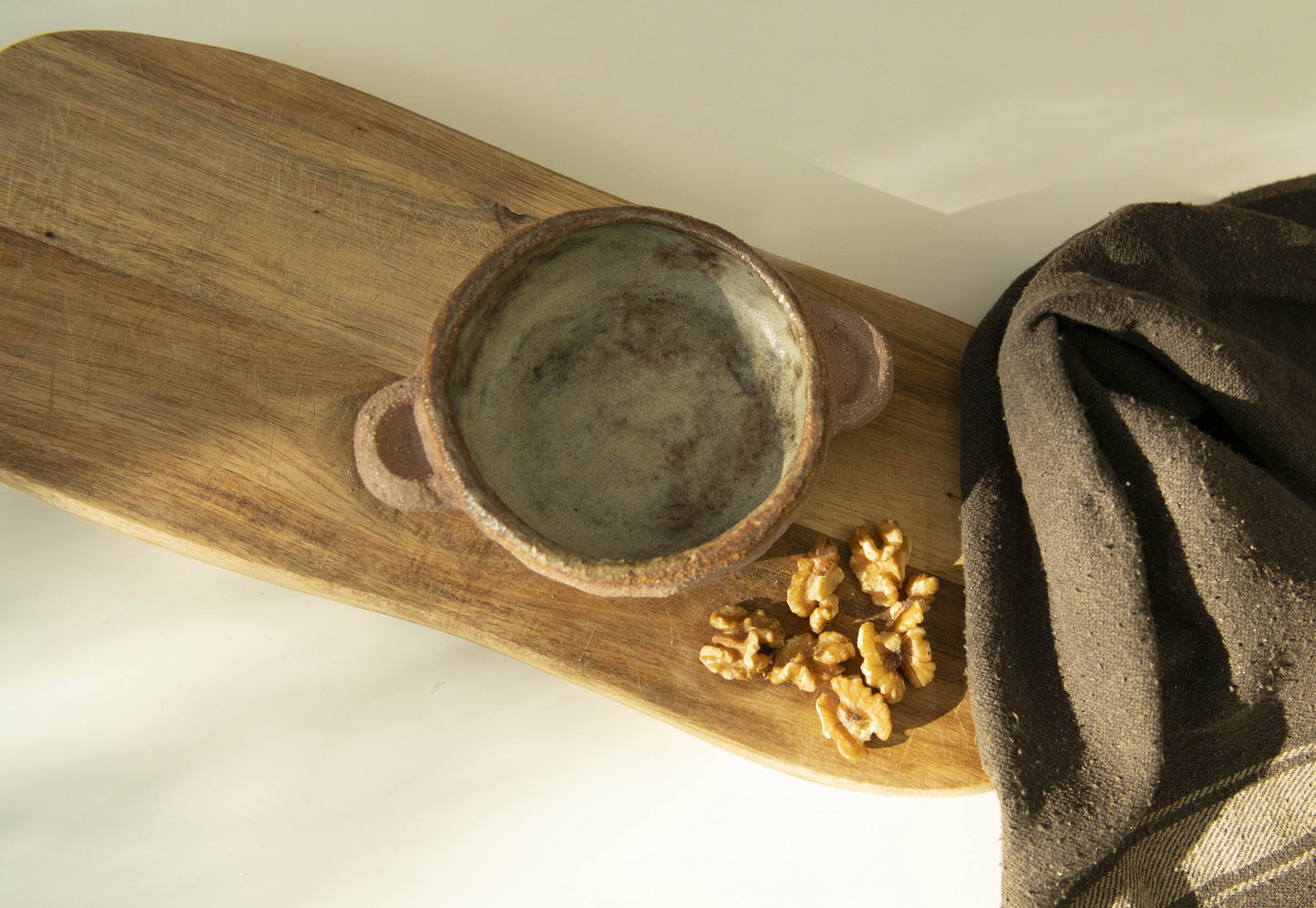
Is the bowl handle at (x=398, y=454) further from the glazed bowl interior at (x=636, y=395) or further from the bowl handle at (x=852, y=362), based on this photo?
the bowl handle at (x=852, y=362)

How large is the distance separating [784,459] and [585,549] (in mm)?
262

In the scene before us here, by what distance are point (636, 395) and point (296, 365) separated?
0.42 metres

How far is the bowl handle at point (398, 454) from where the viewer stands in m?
0.90

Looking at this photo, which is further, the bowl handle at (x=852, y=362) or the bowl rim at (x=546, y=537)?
the bowl handle at (x=852, y=362)

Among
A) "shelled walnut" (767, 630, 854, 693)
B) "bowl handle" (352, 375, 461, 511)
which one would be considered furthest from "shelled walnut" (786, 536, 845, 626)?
"bowl handle" (352, 375, 461, 511)

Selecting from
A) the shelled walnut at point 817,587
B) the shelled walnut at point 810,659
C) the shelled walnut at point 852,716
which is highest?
the shelled walnut at point 817,587

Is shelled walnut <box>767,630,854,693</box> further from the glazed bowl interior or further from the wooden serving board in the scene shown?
the glazed bowl interior

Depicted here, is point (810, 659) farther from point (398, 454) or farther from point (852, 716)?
point (398, 454)

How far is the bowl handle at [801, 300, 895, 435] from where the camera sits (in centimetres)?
99

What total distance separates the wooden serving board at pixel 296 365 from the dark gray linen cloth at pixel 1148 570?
0.28ft

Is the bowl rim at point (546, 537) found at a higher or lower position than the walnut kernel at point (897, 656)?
higher

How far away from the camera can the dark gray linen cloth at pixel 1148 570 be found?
1001mm

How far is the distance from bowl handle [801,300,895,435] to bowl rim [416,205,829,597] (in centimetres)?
9

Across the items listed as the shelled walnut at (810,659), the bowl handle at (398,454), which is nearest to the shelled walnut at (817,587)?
the shelled walnut at (810,659)
